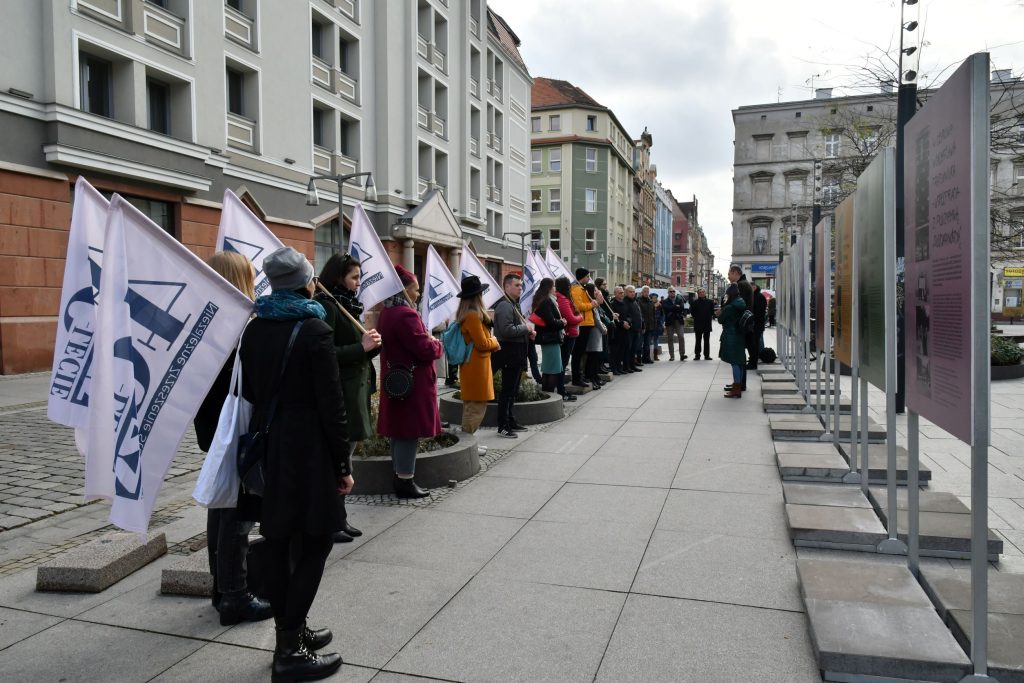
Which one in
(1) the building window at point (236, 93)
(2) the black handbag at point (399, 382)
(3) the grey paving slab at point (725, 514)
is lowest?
(3) the grey paving slab at point (725, 514)

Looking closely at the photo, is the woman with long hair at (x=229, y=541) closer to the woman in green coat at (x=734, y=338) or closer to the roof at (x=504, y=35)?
the woman in green coat at (x=734, y=338)

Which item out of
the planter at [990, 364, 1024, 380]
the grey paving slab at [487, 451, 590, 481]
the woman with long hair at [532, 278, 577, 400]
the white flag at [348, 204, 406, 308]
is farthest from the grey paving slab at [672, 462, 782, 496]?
the planter at [990, 364, 1024, 380]

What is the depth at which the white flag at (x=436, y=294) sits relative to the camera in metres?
8.45

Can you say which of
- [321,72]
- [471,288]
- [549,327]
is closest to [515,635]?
[471,288]

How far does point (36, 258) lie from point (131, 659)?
14.7m

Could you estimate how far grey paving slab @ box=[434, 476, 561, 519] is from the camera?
5.71 meters

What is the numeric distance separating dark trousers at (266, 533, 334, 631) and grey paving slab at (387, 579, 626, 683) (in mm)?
502

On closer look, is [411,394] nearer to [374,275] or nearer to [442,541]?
[442,541]

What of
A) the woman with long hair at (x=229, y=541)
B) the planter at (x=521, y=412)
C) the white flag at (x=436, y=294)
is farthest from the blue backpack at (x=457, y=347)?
the woman with long hair at (x=229, y=541)

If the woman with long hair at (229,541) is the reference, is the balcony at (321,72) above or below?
above

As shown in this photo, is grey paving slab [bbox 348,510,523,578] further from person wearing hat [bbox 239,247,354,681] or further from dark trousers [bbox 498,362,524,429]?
dark trousers [bbox 498,362,524,429]

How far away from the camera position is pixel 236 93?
72.7 ft

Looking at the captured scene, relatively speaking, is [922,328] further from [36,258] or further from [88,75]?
[88,75]

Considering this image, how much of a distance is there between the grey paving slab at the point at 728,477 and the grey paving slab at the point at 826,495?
22 centimetres
